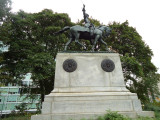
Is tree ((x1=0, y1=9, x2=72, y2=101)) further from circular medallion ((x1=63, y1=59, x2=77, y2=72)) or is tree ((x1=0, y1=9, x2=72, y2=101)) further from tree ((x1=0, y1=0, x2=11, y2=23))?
circular medallion ((x1=63, y1=59, x2=77, y2=72))

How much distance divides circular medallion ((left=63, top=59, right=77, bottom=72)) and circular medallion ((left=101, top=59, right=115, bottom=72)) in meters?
1.95

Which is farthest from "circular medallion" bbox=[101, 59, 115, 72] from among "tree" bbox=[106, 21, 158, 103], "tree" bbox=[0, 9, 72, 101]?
"tree" bbox=[106, 21, 158, 103]

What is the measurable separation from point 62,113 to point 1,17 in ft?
43.9

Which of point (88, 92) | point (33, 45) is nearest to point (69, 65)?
point (88, 92)

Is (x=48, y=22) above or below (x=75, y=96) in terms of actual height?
above

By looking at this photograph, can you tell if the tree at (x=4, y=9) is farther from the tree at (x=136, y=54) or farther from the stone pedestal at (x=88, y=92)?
the tree at (x=136, y=54)

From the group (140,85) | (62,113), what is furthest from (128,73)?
(62,113)

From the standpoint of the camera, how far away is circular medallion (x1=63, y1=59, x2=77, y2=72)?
8969mm

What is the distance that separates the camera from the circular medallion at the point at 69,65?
353 inches

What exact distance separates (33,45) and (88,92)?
43.1 feet

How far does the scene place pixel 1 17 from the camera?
15078 millimetres

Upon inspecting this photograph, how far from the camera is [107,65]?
9305 mm

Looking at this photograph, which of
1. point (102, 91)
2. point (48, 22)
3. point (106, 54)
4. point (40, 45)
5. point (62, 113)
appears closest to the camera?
point (62, 113)

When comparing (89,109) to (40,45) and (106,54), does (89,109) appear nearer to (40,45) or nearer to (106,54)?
(106,54)
